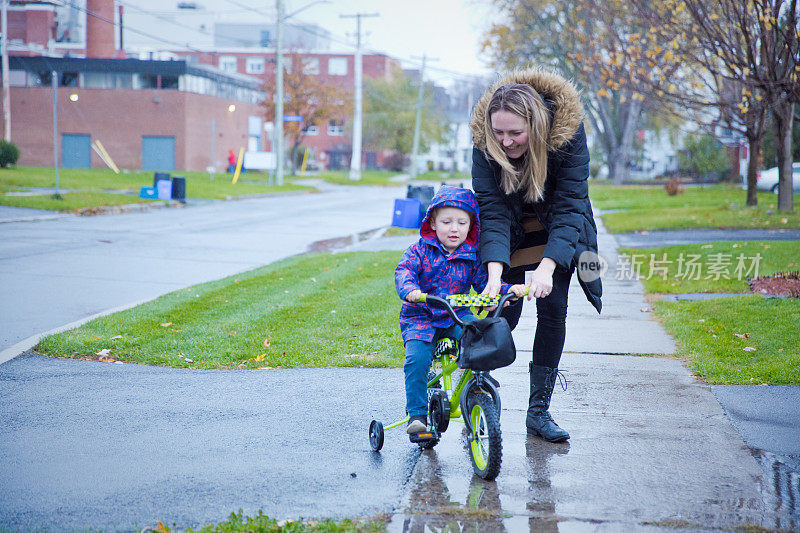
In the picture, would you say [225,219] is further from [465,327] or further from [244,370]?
[465,327]

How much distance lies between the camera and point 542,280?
13.0ft

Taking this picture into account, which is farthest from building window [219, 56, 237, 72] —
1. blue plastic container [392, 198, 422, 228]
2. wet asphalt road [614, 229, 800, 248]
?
wet asphalt road [614, 229, 800, 248]

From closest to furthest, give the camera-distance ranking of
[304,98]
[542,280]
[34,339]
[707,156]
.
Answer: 1. [542,280]
2. [34,339]
3. [707,156]
4. [304,98]

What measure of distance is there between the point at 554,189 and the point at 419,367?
1163mm

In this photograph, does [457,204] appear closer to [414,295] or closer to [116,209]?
[414,295]

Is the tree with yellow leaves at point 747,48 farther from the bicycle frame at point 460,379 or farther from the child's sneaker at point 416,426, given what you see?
the child's sneaker at point 416,426

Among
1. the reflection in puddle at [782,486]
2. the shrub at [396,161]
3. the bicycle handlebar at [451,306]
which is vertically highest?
the shrub at [396,161]

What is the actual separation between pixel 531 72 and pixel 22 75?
57481 mm

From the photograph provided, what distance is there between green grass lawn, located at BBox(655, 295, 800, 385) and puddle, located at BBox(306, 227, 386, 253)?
8292 mm

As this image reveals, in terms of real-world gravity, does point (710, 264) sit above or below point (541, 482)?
above

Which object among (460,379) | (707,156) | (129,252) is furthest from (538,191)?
(707,156)

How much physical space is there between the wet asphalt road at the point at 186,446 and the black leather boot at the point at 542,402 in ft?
2.30

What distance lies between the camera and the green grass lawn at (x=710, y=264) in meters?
10.3

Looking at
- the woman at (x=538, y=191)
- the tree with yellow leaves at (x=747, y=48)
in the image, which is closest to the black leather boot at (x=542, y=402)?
the woman at (x=538, y=191)
